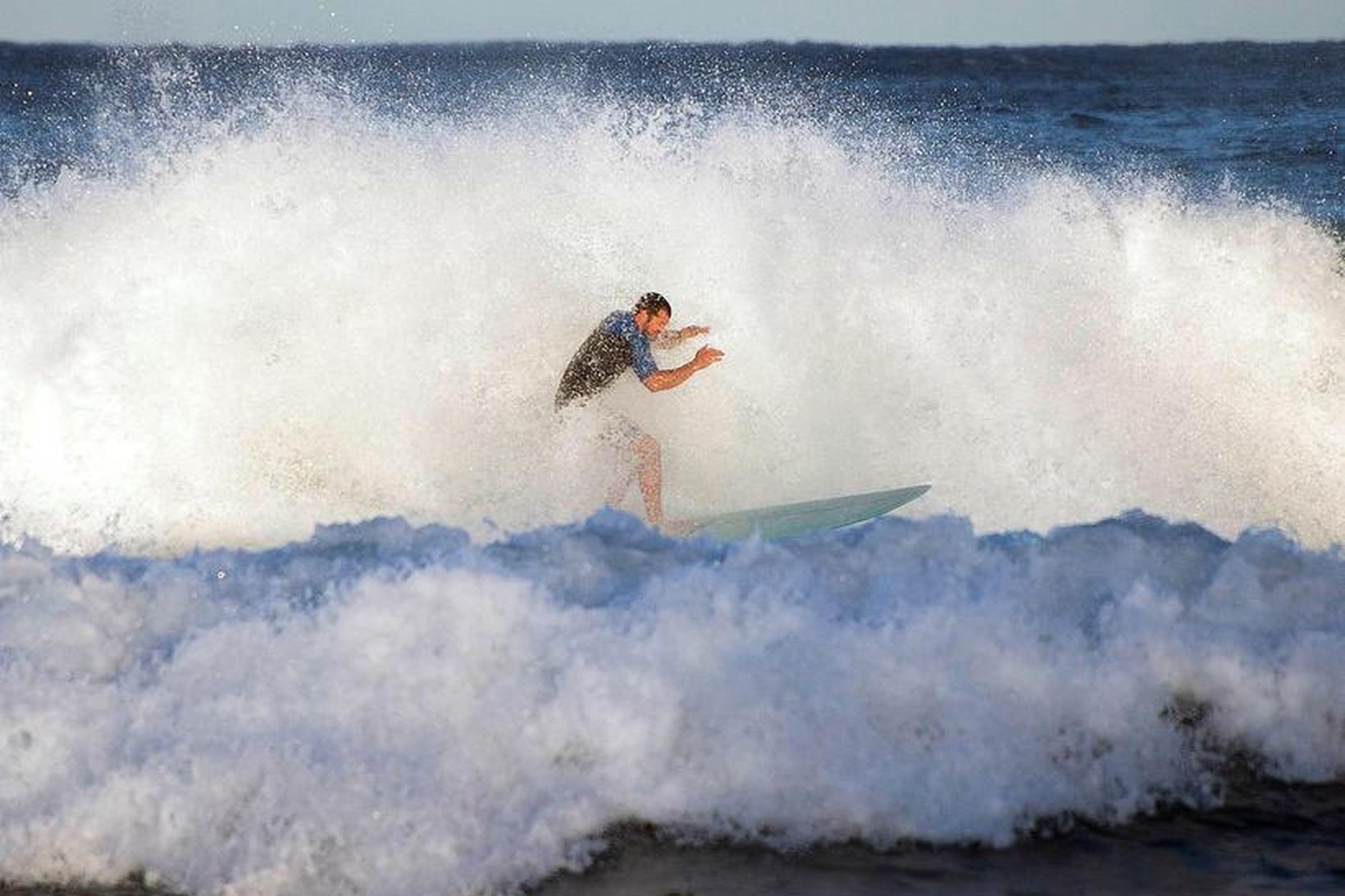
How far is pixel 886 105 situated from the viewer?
44750 millimetres

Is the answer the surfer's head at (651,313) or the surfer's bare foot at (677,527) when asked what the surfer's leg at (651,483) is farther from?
the surfer's head at (651,313)

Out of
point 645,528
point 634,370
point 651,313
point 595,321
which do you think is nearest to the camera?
point 645,528

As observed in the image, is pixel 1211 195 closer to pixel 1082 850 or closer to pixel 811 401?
pixel 811 401

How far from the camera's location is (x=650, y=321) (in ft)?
30.9

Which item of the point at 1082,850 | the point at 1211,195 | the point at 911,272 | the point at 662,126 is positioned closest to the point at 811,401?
the point at 911,272

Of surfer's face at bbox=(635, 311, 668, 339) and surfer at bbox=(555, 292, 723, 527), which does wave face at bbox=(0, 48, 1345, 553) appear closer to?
surfer at bbox=(555, 292, 723, 527)

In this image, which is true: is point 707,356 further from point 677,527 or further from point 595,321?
point 595,321

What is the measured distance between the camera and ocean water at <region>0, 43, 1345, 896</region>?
5.29m

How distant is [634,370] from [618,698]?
4109 millimetres

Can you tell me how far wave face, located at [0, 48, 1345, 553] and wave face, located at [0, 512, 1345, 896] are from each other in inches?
144

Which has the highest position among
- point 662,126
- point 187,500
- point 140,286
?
point 662,126

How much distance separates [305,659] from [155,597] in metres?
0.86

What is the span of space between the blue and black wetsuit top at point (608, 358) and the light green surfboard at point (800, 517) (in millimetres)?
917

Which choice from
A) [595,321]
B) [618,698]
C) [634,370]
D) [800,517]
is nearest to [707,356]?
[634,370]
